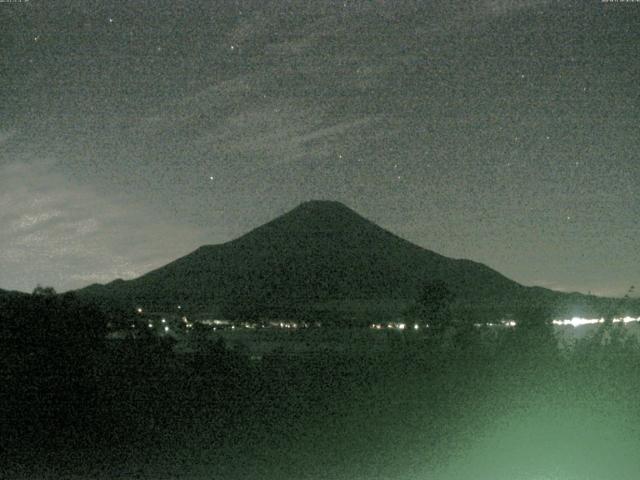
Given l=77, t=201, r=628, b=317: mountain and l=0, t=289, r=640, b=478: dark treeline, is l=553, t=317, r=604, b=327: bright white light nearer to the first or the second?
l=0, t=289, r=640, b=478: dark treeline

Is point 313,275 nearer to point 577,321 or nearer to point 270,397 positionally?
point 270,397

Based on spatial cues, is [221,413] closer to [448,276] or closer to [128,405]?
[128,405]

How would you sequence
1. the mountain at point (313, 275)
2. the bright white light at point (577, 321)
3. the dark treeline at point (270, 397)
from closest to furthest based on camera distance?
the dark treeline at point (270, 397) < the bright white light at point (577, 321) < the mountain at point (313, 275)

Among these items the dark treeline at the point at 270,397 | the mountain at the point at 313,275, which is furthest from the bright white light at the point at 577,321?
the mountain at the point at 313,275

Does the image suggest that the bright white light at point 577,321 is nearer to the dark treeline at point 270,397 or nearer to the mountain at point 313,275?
the dark treeline at point 270,397

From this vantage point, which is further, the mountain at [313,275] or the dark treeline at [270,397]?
the mountain at [313,275]

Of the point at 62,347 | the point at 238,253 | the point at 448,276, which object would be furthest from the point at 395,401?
the point at 238,253
